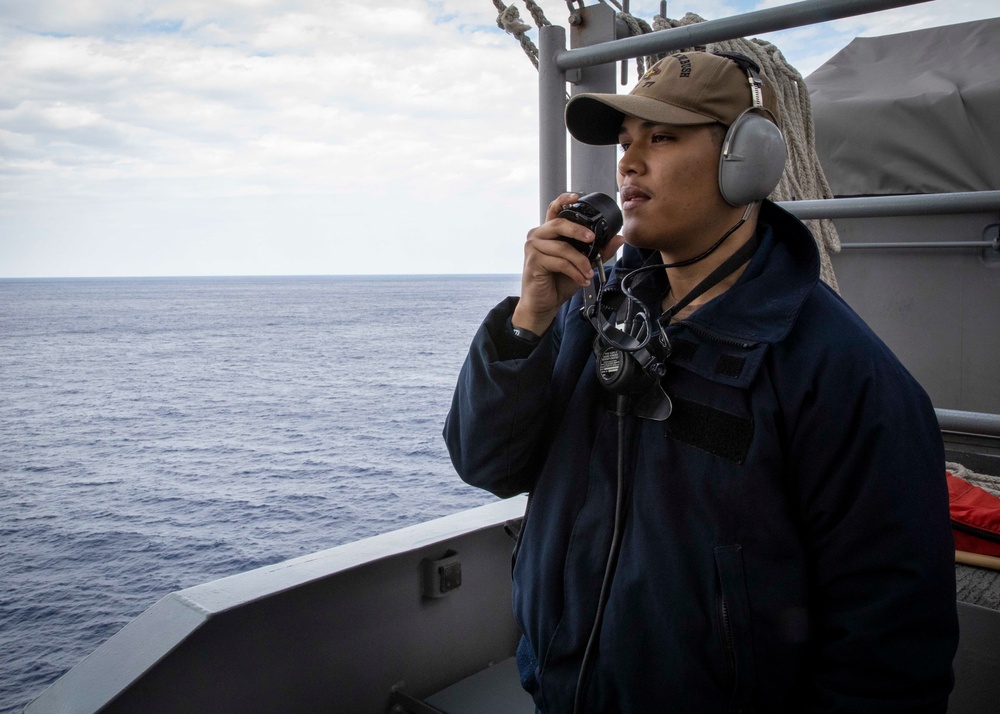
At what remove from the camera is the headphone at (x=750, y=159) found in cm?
132

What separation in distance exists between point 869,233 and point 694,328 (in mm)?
3602

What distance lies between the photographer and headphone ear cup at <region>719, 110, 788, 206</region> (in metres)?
1.32

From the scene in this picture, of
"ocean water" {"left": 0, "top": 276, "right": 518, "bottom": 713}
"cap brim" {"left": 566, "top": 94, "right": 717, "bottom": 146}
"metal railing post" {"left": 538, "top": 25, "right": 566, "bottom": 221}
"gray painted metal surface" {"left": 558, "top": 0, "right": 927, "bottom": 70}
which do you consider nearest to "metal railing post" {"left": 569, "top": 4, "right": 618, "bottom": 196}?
"metal railing post" {"left": 538, "top": 25, "right": 566, "bottom": 221}

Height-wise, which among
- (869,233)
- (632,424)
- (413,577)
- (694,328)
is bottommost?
(413,577)

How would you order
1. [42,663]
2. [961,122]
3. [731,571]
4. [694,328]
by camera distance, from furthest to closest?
[42,663] < [961,122] < [694,328] < [731,571]

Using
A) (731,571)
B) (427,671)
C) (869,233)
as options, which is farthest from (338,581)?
(869,233)

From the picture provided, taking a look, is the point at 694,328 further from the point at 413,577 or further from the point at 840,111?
the point at 840,111

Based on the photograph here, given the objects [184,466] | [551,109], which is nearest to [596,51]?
[551,109]

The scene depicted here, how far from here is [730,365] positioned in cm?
127

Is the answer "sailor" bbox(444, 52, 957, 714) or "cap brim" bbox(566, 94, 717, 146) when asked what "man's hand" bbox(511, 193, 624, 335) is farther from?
"cap brim" bbox(566, 94, 717, 146)

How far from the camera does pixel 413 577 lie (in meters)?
2.58

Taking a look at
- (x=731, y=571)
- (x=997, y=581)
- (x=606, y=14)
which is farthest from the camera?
(x=606, y=14)

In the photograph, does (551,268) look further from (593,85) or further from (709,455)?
(593,85)

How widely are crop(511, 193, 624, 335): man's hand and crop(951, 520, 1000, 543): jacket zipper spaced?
4.59ft
